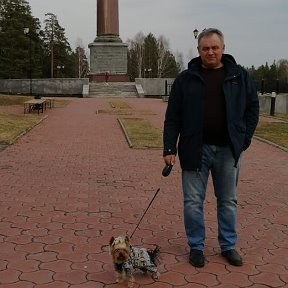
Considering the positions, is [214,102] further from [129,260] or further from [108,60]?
[108,60]

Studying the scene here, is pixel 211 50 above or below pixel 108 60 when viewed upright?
below

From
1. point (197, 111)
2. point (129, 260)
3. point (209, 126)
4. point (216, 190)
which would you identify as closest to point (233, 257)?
point (216, 190)

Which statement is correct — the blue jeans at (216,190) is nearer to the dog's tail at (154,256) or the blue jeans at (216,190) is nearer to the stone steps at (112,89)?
the dog's tail at (154,256)

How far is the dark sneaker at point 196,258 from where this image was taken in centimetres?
410

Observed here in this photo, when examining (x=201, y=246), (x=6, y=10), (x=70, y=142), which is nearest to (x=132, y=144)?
(x=70, y=142)

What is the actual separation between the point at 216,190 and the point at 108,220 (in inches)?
68.5

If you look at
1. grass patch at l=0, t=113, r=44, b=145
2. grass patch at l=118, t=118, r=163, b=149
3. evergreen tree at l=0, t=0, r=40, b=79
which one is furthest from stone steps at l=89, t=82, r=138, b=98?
evergreen tree at l=0, t=0, r=40, b=79

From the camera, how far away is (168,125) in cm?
409

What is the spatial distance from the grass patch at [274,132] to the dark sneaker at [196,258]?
948cm

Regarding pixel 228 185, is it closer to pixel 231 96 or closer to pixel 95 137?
pixel 231 96

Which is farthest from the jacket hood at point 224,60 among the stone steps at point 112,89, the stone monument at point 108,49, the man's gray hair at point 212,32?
the stone monument at point 108,49

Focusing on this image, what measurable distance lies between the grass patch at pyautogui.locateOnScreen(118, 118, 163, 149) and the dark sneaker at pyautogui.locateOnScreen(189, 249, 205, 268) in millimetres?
8004

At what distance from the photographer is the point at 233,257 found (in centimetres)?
418

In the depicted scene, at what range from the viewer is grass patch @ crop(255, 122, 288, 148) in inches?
557
